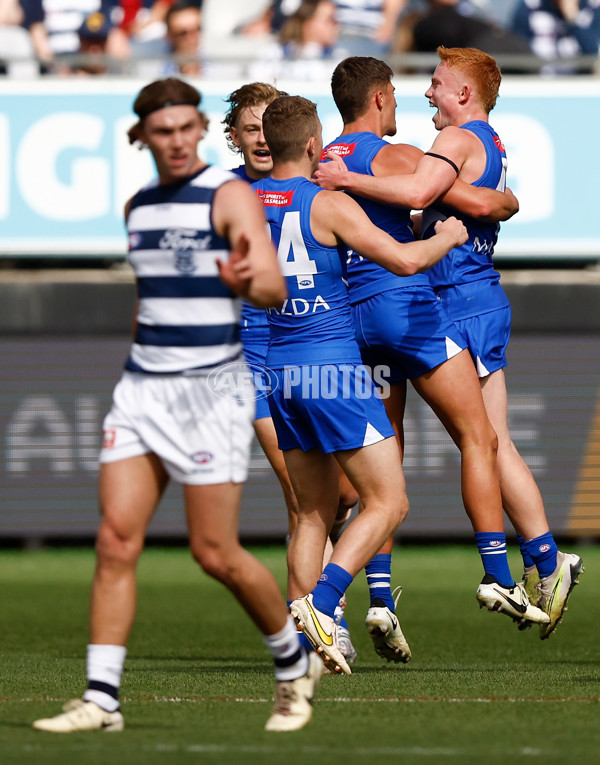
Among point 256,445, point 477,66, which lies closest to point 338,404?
point 477,66

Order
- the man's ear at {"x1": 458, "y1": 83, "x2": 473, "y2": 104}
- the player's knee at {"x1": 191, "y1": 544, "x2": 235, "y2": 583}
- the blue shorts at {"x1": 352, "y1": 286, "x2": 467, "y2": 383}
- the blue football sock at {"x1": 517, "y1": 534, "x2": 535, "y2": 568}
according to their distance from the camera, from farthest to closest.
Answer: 1. the blue football sock at {"x1": 517, "y1": 534, "x2": 535, "y2": 568}
2. the man's ear at {"x1": 458, "y1": 83, "x2": 473, "y2": 104}
3. the blue shorts at {"x1": 352, "y1": 286, "x2": 467, "y2": 383}
4. the player's knee at {"x1": 191, "y1": 544, "x2": 235, "y2": 583}

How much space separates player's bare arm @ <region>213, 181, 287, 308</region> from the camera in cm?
460

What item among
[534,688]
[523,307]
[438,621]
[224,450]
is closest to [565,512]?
[523,307]

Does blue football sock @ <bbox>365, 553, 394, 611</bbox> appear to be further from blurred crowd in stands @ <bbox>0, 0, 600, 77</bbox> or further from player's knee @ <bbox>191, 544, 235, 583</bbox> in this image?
blurred crowd in stands @ <bbox>0, 0, 600, 77</bbox>

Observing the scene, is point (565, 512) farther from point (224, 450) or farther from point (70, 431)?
point (224, 450)

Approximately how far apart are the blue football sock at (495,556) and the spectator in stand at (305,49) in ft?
20.8

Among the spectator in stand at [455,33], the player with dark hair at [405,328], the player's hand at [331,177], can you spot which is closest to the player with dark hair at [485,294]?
the player with dark hair at [405,328]

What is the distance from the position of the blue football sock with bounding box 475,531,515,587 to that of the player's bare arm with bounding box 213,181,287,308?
108 inches

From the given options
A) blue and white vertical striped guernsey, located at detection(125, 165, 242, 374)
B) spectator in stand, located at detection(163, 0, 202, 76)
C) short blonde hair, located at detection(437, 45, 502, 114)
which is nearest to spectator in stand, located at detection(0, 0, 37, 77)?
spectator in stand, located at detection(163, 0, 202, 76)

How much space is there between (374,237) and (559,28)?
26.5 ft

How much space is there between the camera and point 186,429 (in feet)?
15.7

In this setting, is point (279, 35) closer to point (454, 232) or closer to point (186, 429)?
point (454, 232)

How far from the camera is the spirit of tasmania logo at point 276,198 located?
20.8 ft

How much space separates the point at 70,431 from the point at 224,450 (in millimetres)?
8328
